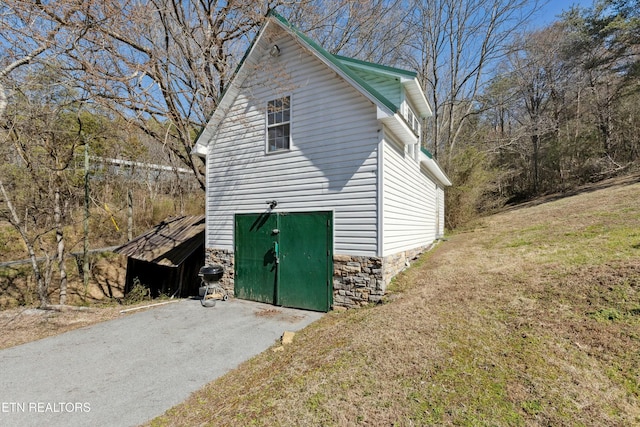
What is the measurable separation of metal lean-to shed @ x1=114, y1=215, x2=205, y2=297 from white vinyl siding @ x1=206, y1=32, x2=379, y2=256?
1450 millimetres

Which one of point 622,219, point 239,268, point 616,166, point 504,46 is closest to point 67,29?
point 239,268

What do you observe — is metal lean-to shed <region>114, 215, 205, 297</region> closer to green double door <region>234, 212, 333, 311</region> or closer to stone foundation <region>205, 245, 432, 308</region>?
green double door <region>234, 212, 333, 311</region>

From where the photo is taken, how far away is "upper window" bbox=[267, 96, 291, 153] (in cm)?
725

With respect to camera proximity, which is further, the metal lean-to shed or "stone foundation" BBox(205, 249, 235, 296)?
the metal lean-to shed

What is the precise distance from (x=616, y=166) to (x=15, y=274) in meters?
30.9

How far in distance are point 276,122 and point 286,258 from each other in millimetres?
3408

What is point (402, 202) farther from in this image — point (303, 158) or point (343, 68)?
point (343, 68)

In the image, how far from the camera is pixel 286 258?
7.04 meters

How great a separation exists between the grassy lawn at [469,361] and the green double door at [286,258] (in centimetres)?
103

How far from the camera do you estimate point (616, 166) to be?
18.9 metres

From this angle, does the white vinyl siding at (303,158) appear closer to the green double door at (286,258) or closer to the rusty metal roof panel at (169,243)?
the green double door at (286,258)

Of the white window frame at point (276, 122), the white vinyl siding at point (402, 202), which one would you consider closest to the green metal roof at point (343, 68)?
the white vinyl siding at point (402, 202)

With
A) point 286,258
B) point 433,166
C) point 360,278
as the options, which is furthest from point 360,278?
point 433,166

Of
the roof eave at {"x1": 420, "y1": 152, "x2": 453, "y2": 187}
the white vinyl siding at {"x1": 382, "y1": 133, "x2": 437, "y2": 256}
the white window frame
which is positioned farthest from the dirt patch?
the roof eave at {"x1": 420, "y1": 152, "x2": 453, "y2": 187}
